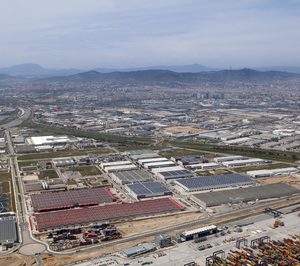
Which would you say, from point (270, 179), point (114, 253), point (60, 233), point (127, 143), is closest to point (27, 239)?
point (60, 233)

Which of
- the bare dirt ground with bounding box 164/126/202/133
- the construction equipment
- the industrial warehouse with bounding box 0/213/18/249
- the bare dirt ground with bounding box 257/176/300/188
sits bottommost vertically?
the bare dirt ground with bounding box 257/176/300/188

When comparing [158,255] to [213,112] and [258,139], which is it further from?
[213,112]

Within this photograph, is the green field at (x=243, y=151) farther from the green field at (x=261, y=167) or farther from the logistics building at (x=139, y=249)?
the logistics building at (x=139, y=249)

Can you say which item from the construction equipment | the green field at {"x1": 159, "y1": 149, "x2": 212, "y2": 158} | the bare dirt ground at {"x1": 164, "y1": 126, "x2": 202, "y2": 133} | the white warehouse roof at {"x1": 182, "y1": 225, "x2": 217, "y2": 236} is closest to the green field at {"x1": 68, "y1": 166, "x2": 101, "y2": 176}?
the green field at {"x1": 159, "y1": 149, "x2": 212, "y2": 158}

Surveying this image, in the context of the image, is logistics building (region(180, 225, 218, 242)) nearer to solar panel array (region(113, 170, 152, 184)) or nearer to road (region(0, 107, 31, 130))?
solar panel array (region(113, 170, 152, 184))

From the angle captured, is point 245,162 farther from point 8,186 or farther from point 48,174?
point 8,186

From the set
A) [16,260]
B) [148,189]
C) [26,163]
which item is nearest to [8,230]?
[16,260]
